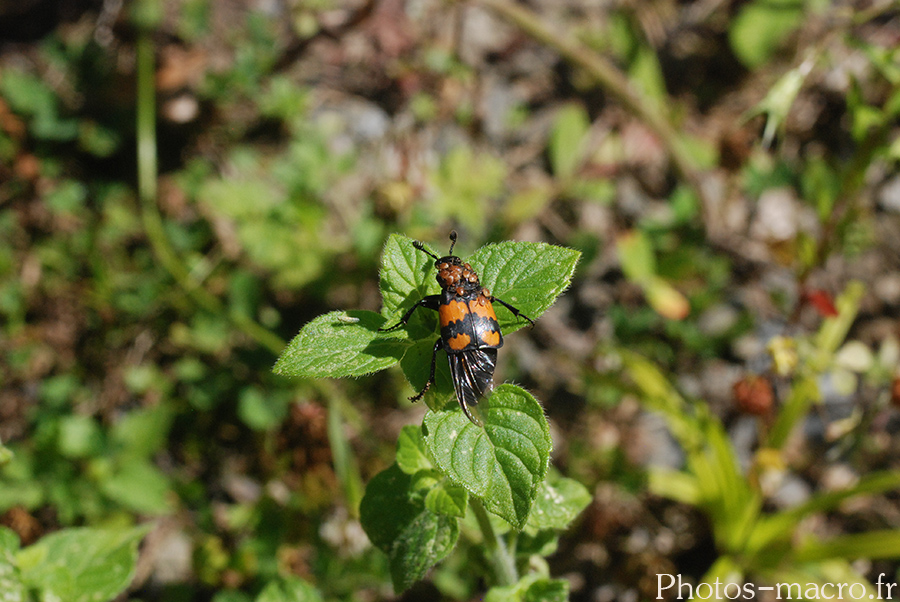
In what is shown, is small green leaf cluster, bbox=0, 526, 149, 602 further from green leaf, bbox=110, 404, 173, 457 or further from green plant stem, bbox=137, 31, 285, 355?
green plant stem, bbox=137, 31, 285, 355

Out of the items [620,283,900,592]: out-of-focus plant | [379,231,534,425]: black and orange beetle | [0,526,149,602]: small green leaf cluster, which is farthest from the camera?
[620,283,900,592]: out-of-focus plant

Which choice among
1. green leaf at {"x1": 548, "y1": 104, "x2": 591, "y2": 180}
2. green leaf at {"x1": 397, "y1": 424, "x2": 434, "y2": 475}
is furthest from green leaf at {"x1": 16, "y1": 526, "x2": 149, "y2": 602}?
green leaf at {"x1": 548, "y1": 104, "x2": 591, "y2": 180}

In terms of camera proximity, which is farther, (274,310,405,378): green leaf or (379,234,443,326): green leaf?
(379,234,443,326): green leaf

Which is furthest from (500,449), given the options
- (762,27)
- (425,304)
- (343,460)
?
(762,27)

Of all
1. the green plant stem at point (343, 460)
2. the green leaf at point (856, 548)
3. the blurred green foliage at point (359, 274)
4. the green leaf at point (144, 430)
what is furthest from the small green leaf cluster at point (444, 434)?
the green leaf at point (144, 430)

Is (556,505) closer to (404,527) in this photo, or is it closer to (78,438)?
(404,527)

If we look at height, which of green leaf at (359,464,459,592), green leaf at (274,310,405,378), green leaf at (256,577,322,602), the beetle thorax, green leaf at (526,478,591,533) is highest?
the beetle thorax

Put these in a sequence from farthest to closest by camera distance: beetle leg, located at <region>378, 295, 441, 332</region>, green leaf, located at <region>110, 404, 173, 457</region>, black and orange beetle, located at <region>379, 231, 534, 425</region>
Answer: green leaf, located at <region>110, 404, 173, 457</region>, beetle leg, located at <region>378, 295, 441, 332</region>, black and orange beetle, located at <region>379, 231, 534, 425</region>

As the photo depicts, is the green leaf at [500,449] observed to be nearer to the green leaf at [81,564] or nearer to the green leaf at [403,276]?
the green leaf at [403,276]
